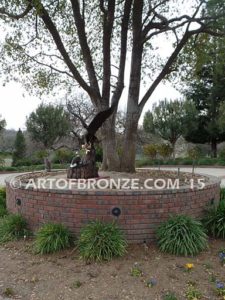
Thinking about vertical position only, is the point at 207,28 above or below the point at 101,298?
above

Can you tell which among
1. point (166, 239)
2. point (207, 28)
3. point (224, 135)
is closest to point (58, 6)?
point (207, 28)

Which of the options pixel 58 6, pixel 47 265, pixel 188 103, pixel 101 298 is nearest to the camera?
pixel 101 298

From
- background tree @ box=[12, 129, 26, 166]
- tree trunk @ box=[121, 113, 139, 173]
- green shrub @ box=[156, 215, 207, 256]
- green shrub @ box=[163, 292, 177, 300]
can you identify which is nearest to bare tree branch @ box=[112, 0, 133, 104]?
tree trunk @ box=[121, 113, 139, 173]

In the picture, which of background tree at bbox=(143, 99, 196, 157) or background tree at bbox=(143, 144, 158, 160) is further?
background tree at bbox=(143, 99, 196, 157)

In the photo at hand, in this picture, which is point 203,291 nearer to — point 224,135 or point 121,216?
point 121,216

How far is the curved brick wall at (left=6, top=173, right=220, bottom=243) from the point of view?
4.36m

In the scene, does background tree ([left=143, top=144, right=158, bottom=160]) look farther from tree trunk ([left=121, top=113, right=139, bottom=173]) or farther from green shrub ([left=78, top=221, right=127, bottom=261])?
green shrub ([left=78, top=221, right=127, bottom=261])

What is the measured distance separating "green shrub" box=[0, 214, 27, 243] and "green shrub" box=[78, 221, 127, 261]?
1081 mm

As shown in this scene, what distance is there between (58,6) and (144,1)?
1.85 meters

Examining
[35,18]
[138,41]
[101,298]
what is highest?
[35,18]

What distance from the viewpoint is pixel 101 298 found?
119 inches

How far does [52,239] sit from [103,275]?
94cm

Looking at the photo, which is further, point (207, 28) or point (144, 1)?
point (144, 1)

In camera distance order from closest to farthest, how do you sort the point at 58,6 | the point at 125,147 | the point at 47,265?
the point at 47,265, the point at 58,6, the point at 125,147
